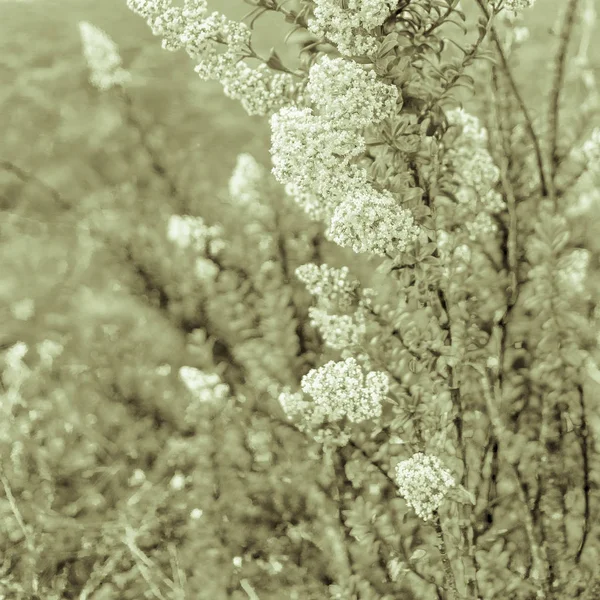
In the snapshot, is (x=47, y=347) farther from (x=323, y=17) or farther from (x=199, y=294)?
(x=323, y=17)

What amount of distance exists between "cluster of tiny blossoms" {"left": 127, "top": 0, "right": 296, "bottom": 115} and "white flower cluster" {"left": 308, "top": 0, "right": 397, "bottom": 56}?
0.83 ft

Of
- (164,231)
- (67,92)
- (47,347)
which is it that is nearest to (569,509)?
(164,231)

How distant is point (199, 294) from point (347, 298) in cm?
164

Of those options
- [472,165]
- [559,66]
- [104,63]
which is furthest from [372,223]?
[104,63]

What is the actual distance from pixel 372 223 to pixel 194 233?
71.7 inches

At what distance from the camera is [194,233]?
2.99 metres

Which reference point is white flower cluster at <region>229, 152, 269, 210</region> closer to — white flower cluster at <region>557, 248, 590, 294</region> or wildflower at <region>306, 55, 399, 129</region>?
white flower cluster at <region>557, 248, 590, 294</region>

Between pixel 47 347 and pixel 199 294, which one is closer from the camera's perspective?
pixel 199 294

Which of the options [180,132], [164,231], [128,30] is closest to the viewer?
[164,231]

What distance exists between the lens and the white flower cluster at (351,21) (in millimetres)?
1196

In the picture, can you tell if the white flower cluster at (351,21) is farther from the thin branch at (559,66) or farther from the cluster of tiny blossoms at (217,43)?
the thin branch at (559,66)

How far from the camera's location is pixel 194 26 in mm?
1380

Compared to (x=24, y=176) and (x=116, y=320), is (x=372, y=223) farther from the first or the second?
(x=116, y=320)

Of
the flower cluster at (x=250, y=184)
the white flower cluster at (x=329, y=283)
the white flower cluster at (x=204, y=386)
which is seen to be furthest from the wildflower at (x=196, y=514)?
the white flower cluster at (x=329, y=283)
